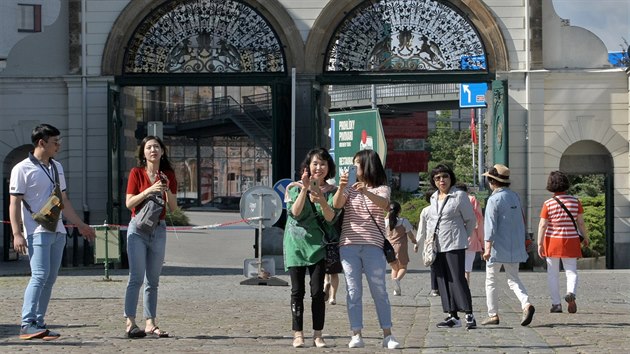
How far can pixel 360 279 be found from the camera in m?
10.6

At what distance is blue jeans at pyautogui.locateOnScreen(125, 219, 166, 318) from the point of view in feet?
36.6

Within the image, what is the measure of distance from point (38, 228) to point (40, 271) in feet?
1.15

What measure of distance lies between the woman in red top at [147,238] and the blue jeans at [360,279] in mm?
1627

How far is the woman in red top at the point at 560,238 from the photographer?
13.8 metres

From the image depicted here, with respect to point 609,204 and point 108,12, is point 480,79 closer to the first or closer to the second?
point 609,204

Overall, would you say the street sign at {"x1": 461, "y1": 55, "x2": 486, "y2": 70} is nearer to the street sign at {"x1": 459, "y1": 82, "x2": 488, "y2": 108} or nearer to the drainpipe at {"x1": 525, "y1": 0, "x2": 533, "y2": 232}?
the drainpipe at {"x1": 525, "y1": 0, "x2": 533, "y2": 232}

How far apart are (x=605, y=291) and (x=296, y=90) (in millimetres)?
7968

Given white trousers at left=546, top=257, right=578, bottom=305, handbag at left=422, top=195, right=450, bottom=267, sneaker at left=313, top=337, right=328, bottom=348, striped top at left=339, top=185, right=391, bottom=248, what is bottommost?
sneaker at left=313, top=337, right=328, bottom=348

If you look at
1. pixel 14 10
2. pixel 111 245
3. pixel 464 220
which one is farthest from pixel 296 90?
pixel 14 10

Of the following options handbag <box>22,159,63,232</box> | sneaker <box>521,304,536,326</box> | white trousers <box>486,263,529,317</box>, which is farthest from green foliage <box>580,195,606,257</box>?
handbag <box>22,159,63,232</box>

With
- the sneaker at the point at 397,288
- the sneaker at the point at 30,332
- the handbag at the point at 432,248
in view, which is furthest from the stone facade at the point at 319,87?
the sneaker at the point at 30,332

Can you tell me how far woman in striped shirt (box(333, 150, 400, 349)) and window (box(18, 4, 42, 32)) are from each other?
46.3m

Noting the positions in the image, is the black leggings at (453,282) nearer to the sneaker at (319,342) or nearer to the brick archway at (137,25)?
the sneaker at (319,342)

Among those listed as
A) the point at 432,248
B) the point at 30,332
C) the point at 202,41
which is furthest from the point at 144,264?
the point at 202,41
